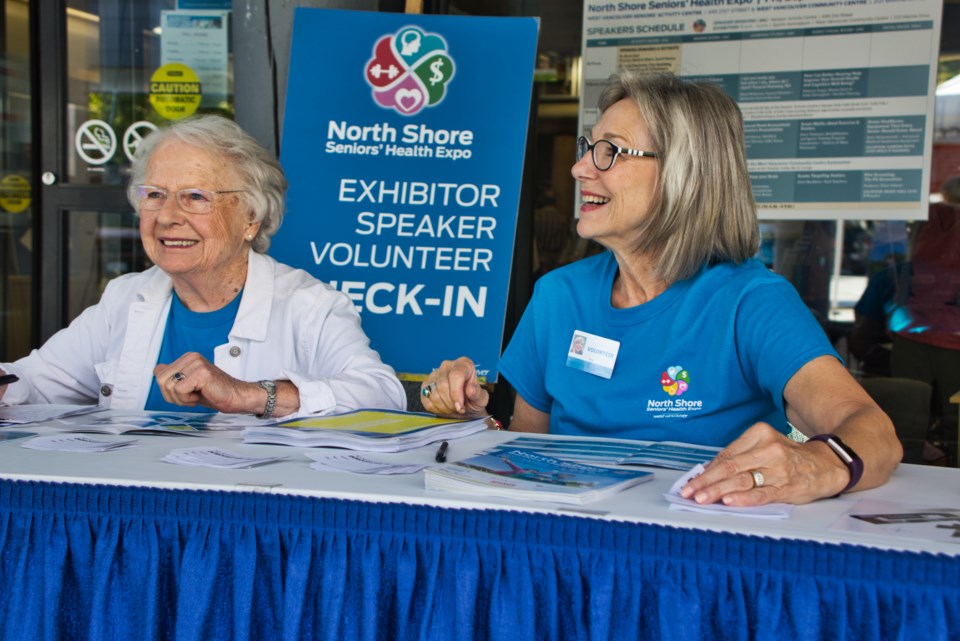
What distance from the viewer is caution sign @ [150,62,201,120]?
4402mm

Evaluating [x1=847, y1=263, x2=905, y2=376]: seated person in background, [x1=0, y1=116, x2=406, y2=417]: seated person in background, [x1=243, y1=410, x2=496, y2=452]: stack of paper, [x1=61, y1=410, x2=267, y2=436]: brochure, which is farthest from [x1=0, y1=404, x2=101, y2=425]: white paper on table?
[x1=847, y1=263, x2=905, y2=376]: seated person in background

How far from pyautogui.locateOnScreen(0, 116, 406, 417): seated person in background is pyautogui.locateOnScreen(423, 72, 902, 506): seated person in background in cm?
46

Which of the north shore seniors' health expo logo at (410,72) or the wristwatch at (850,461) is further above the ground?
the north shore seniors' health expo logo at (410,72)

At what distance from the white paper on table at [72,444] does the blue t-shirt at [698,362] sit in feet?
2.96

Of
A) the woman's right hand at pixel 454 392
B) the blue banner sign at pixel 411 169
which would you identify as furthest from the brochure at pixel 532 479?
the blue banner sign at pixel 411 169

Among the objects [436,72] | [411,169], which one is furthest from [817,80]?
[411,169]

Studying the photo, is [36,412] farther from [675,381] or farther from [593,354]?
[675,381]

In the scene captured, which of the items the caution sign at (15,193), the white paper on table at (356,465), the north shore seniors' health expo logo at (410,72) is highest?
the north shore seniors' health expo logo at (410,72)

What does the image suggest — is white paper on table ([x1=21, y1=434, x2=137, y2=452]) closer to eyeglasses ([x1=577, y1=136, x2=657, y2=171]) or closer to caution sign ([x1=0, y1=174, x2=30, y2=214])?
eyeglasses ([x1=577, y1=136, x2=657, y2=171])

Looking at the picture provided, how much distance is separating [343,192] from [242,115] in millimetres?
556

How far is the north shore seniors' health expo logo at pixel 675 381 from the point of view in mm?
1957

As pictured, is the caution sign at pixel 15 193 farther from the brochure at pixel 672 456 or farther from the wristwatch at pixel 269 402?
the brochure at pixel 672 456

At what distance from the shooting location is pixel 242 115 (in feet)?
12.1

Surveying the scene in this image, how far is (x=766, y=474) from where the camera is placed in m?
A: 1.28
